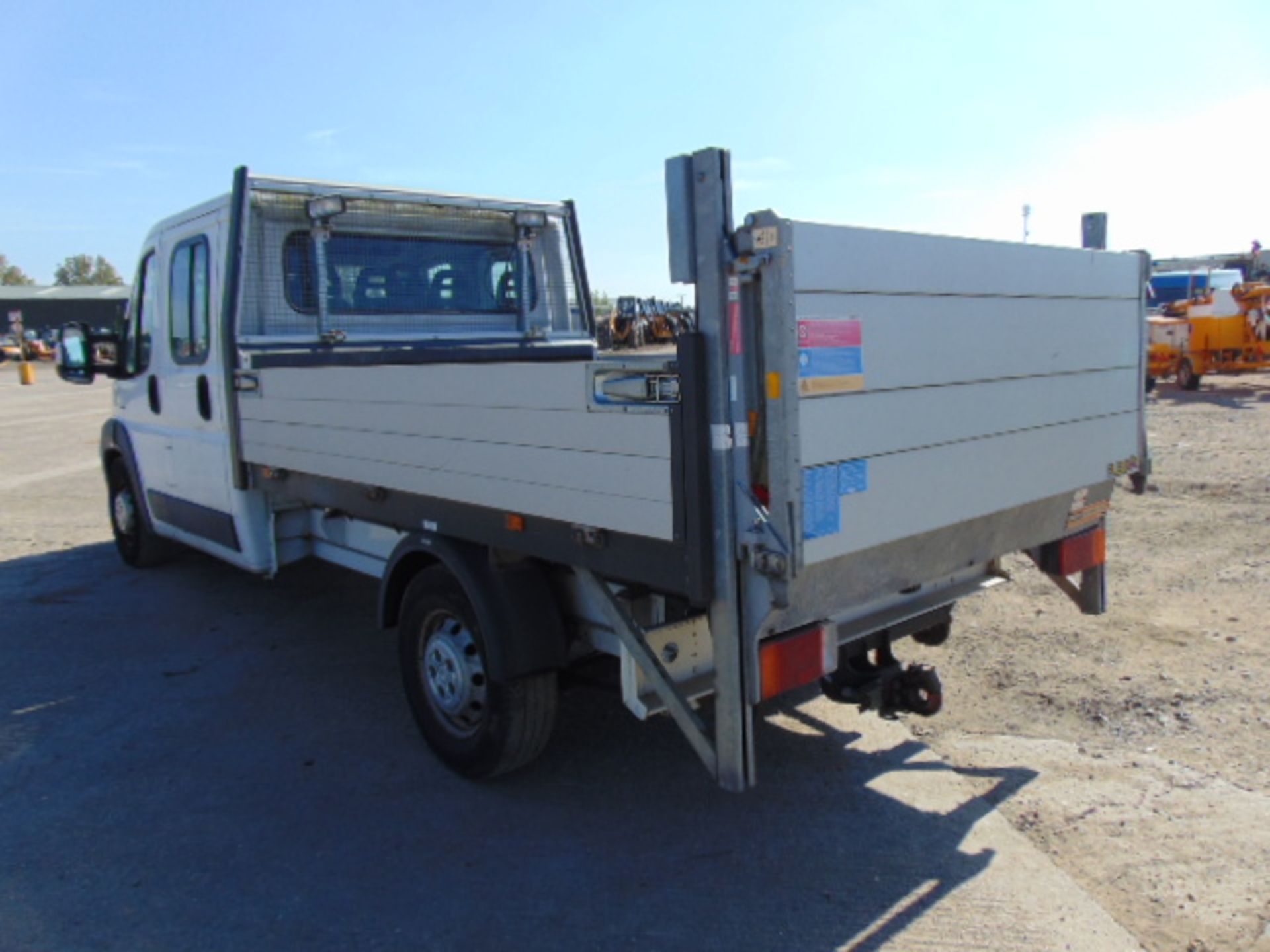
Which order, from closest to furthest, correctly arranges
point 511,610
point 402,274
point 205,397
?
point 511,610
point 205,397
point 402,274

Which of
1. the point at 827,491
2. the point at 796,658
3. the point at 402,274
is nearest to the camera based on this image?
the point at 827,491

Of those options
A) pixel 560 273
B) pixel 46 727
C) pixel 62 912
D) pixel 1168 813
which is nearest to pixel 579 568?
pixel 62 912

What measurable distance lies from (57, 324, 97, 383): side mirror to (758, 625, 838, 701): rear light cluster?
566 cm

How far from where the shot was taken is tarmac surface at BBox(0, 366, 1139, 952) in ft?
9.77

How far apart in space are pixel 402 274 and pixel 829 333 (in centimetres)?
364

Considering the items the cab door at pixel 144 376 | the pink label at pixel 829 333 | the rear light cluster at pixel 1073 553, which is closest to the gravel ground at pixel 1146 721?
the rear light cluster at pixel 1073 553

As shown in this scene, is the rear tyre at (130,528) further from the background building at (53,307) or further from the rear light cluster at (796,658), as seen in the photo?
the background building at (53,307)

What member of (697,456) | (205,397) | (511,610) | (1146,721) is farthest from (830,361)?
(205,397)

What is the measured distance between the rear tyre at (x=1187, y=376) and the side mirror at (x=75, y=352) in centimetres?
1852

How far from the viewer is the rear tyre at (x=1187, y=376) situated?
18469 mm

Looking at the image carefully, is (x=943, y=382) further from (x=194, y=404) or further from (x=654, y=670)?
(x=194, y=404)

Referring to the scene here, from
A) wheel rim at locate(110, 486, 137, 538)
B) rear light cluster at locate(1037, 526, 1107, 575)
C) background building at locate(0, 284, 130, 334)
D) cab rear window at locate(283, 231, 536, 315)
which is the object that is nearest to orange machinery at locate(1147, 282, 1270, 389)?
cab rear window at locate(283, 231, 536, 315)

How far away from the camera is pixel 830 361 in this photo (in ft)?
8.94

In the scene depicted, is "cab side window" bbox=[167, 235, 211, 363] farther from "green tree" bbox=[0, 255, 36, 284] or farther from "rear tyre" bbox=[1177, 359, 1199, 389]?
"green tree" bbox=[0, 255, 36, 284]
